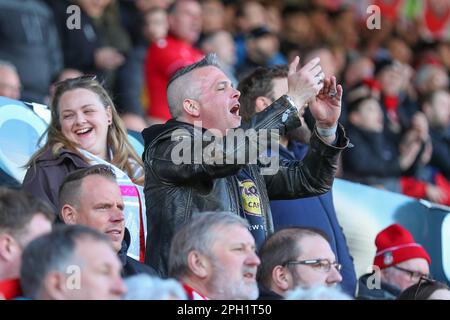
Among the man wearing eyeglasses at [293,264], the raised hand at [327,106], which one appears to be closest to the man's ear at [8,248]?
the man wearing eyeglasses at [293,264]

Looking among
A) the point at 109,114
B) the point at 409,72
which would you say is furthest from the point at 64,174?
the point at 409,72

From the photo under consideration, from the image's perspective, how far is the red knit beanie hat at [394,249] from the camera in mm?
6824

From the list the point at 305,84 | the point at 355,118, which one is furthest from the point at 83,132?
the point at 355,118

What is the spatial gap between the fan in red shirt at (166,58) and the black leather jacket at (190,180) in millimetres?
3925

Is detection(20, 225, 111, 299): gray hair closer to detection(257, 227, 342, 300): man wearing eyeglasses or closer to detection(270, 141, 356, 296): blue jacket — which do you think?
detection(257, 227, 342, 300): man wearing eyeglasses

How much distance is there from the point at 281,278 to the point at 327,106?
0.87 meters

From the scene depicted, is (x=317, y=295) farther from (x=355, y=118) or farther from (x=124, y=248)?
(x=355, y=118)

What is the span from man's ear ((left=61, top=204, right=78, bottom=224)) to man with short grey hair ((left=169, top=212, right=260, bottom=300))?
2.52ft

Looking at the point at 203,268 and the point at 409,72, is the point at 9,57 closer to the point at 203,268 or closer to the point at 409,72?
the point at 203,268

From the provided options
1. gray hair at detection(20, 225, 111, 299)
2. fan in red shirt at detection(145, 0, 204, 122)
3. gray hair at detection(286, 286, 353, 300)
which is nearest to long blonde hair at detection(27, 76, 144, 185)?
gray hair at detection(286, 286, 353, 300)

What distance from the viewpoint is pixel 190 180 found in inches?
211

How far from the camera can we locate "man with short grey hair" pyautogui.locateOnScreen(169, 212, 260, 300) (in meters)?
4.77

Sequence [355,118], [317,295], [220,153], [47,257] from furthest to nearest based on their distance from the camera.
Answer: [355,118]
[220,153]
[317,295]
[47,257]

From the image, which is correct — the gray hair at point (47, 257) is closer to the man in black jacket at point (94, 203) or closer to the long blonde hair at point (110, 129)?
the man in black jacket at point (94, 203)
